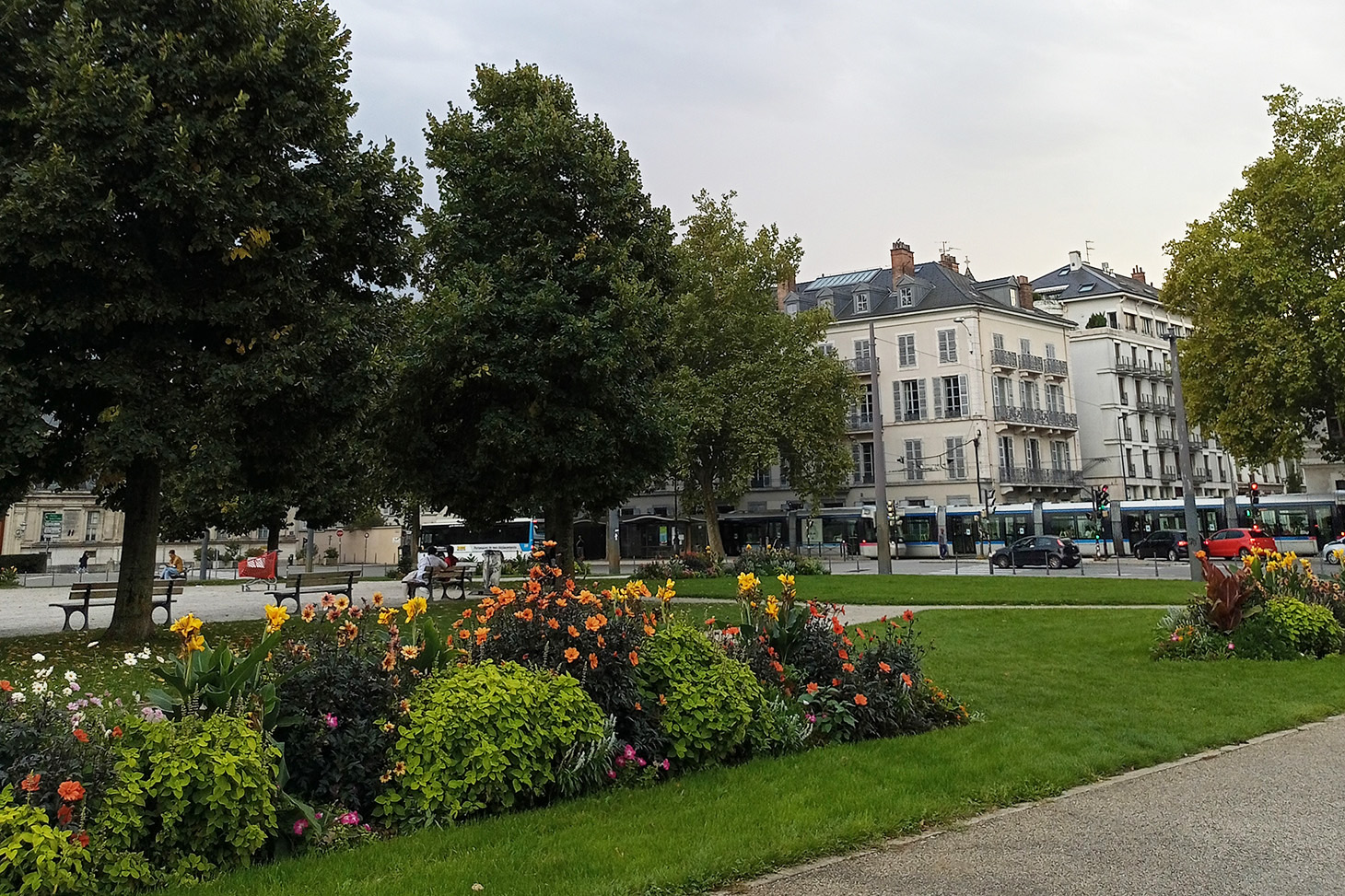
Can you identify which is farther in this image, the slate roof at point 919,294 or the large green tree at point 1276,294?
the slate roof at point 919,294

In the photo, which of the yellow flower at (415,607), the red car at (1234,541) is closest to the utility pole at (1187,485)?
the red car at (1234,541)

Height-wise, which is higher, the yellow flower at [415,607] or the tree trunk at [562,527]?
the tree trunk at [562,527]

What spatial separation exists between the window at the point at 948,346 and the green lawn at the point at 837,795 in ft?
173

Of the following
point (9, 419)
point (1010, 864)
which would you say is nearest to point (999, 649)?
point (1010, 864)

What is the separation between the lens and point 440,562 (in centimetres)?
2717

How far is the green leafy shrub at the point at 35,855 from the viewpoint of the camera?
12.8 ft

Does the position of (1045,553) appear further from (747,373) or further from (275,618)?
(275,618)

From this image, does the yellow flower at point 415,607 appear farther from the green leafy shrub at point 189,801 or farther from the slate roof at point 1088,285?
the slate roof at point 1088,285

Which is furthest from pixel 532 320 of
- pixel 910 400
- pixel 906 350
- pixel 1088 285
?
pixel 1088 285

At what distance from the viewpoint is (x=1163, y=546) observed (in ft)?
150

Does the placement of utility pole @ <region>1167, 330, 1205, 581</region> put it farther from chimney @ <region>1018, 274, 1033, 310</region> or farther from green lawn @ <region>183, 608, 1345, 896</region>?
chimney @ <region>1018, 274, 1033, 310</region>

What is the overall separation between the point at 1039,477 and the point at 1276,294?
31490mm

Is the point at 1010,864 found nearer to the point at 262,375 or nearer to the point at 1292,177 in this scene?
the point at 262,375

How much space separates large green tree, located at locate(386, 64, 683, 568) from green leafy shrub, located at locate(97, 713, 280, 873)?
13663mm
